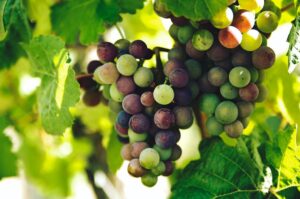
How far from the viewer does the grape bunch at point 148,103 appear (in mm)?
1238

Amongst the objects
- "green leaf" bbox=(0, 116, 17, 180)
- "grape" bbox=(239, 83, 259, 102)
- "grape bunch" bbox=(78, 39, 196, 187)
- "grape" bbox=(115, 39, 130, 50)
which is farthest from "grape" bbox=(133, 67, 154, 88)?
"green leaf" bbox=(0, 116, 17, 180)

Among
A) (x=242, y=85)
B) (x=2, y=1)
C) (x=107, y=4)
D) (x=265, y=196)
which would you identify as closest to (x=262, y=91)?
(x=242, y=85)

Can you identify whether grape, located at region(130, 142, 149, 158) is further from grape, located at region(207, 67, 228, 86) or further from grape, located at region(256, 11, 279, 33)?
grape, located at region(256, 11, 279, 33)

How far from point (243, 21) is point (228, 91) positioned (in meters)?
0.16

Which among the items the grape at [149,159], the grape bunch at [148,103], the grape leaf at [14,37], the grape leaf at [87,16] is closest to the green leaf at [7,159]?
the grape leaf at [14,37]

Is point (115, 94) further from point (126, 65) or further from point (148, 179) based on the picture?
point (148, 179)

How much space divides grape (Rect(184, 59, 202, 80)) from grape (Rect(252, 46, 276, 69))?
4.9 inches

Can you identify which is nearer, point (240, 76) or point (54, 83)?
point (240, 76)

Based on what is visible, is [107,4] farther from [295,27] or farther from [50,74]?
[295,27]

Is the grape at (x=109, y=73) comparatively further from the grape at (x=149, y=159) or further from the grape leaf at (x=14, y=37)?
the grape leaf at (x=14, y=37)

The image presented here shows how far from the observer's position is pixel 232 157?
1.40 meters

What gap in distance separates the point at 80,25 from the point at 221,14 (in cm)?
59

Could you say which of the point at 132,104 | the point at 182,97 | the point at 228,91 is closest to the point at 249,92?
the point at 228,91

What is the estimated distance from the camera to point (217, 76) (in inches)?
49.8
